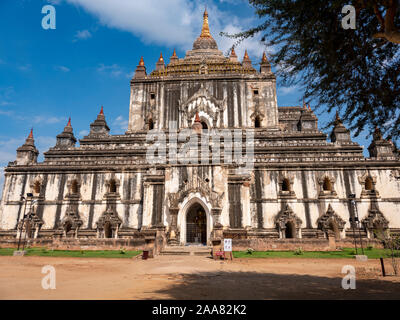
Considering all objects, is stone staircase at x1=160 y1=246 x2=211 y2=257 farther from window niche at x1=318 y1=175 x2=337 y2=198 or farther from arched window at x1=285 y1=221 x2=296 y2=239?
window niche at x1=318 y1=175 x2=337 y2=198

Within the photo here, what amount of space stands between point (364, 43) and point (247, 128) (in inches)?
1065

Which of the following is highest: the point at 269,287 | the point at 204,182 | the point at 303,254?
the point at 204,182

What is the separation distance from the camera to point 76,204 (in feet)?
97.5

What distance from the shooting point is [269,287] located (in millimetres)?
9641

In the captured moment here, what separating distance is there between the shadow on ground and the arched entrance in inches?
486

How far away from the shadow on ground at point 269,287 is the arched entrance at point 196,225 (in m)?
12.4

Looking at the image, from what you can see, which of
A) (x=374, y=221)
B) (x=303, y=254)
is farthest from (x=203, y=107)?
(x=303, y=254)

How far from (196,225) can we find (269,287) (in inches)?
628

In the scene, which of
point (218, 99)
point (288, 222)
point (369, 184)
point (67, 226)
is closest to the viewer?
point (288, 222)

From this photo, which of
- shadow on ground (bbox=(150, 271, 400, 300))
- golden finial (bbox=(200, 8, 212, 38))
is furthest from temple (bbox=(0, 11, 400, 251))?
golden finial (bbox=(200, 8, 212, 38))

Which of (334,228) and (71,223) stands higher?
(71,223)

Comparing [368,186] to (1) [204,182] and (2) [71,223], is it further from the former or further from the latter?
(2) [71,223]

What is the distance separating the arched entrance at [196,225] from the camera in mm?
24844

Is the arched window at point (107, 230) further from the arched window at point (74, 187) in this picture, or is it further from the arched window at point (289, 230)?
the arched window at point (289, 230)
